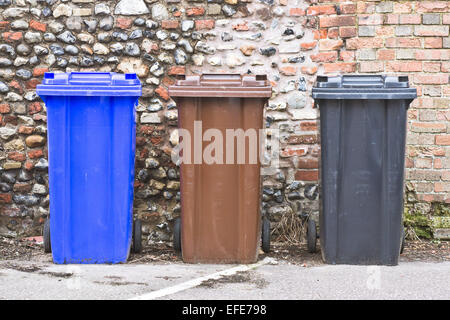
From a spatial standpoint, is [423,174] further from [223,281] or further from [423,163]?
[223,281]

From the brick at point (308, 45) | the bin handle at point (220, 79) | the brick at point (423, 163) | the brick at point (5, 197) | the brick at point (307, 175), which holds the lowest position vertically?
the brick at point (5, 197)

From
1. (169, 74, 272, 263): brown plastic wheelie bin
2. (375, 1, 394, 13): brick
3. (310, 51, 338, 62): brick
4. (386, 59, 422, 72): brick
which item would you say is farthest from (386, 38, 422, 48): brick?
(169, 74, 272, 263): brown plastic wheelie bin

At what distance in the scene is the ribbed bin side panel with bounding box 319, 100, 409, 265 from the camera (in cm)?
556

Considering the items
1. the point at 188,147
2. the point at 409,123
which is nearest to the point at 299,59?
the point at 409,123

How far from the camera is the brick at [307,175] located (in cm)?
670

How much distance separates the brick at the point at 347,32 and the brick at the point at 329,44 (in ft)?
0.20

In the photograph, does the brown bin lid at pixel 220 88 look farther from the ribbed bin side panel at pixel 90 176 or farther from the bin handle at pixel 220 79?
the ribbed bin side panel at pixel 90 176

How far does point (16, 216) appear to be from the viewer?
6789 mm

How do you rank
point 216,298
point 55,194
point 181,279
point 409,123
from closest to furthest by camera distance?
point 216,298
point 181,279
point 55,194
point 409,123

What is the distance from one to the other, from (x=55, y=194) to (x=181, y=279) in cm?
114

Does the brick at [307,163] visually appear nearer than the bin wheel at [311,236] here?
No

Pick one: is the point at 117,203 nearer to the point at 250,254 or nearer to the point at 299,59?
the point at 250,254

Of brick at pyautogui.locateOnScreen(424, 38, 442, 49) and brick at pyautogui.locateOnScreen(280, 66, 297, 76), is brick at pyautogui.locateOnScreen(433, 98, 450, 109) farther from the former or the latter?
brick at pyautogui.locateOnScreen(280, 66, 297, 76)

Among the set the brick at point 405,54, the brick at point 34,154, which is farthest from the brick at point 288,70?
the brick at point 34,154
